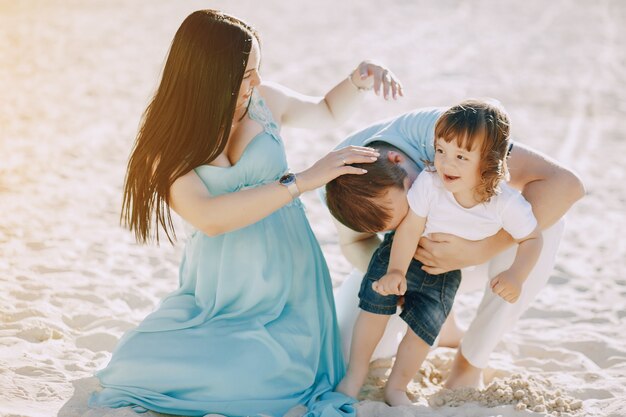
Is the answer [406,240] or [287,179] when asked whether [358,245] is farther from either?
[287,179]

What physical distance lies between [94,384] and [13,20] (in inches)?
386

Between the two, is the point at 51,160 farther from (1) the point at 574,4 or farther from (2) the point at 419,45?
(1) the point at 574,4

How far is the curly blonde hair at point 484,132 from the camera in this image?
3.08 meters

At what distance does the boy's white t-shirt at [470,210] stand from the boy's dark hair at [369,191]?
0.09 metres

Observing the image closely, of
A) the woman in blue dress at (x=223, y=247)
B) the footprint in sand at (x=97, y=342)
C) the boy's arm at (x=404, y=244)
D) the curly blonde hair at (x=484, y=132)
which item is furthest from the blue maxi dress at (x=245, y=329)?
the curly blonde hair at (x=484, y=132)

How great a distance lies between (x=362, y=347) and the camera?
11.6 feet

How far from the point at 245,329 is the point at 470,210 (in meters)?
1.01

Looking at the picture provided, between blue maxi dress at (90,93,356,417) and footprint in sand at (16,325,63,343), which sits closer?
blue maxi dress at (90,93,356,417)

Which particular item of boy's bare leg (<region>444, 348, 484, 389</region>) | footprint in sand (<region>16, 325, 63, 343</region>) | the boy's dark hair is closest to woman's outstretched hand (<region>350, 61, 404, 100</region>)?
the boy's dark hair

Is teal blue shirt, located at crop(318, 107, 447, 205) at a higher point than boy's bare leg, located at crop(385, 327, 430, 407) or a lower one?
higher

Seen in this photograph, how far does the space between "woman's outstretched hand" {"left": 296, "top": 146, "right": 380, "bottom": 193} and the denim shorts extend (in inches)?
19.1

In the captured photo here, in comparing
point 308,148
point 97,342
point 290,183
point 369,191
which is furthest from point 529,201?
point 308,148

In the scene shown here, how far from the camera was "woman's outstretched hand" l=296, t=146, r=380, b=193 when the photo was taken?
10.6ft

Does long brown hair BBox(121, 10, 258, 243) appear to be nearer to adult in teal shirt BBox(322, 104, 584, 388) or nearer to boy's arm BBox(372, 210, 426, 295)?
adult in teal shirt BBox(322, 104, 584, 388)
